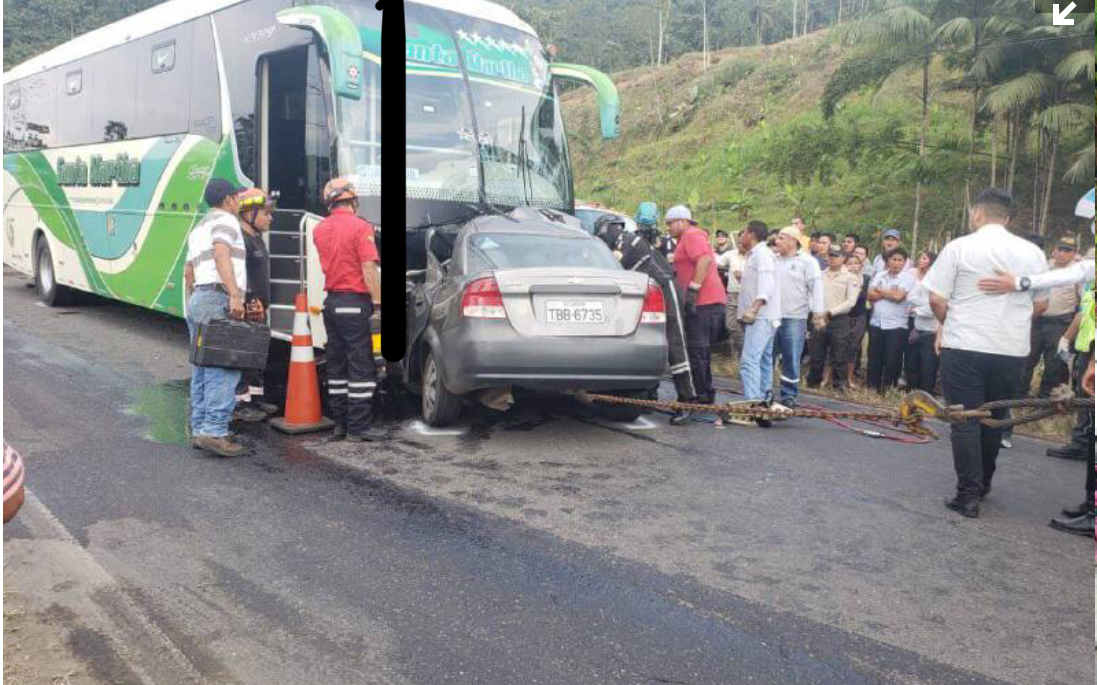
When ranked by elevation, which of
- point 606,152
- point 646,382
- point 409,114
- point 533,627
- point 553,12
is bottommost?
point 533,627

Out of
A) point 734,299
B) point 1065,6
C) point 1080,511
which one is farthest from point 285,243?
point 1065,6

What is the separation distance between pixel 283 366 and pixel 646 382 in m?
4.52

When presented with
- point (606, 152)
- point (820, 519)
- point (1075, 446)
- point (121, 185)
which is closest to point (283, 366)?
point (121, 185)

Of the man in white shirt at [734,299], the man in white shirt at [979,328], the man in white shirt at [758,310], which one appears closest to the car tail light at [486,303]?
the man in white shirt at [758,310]

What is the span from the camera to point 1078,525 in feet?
16.9

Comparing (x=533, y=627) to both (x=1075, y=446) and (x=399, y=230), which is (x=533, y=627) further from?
(x=1075, y=446)

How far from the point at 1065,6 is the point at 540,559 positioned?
19.0m

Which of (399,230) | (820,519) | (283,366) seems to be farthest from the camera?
(283,366)

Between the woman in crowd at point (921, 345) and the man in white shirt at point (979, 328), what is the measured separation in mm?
3617

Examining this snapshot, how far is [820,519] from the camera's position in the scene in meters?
5.19

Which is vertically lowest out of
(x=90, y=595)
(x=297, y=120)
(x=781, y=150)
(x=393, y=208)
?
(x=90, y=595)

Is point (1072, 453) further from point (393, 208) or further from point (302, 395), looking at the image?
point (302, 395)

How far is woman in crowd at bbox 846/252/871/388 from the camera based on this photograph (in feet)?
32.0

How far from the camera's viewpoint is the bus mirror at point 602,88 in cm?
945
